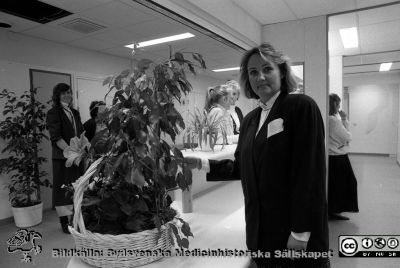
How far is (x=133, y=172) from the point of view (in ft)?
3.21

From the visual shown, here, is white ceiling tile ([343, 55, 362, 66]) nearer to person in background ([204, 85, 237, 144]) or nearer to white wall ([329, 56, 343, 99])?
white wall ([329, 56, 343, 99])

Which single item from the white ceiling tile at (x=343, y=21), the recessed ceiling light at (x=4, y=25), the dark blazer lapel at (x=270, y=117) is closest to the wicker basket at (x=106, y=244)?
the dark blazer lapel at (x=270, y=117)

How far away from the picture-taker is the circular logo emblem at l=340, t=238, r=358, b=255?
8.76 feet

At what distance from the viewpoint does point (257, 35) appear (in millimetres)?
3643

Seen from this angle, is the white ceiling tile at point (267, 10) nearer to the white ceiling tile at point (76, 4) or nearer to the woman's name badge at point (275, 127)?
the white ceiling tile at point (76, 4)

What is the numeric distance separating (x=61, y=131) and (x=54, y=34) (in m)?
1.37

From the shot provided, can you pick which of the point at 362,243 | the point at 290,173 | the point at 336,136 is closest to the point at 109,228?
the point at 290,173

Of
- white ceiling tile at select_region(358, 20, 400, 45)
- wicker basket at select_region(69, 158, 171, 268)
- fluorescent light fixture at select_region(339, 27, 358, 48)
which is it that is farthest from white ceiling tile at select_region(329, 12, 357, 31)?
wicker basket at select_region(69, 158, 171, 268)

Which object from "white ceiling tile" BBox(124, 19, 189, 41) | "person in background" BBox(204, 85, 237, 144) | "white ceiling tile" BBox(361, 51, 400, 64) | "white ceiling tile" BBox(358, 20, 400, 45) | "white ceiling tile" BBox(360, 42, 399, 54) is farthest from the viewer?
"white ceiling tile" BBox(361, 51, 400, 64)

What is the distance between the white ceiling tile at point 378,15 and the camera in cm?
359

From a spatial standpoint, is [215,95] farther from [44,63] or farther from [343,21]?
[343,21]

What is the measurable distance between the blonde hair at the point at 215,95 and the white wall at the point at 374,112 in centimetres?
966

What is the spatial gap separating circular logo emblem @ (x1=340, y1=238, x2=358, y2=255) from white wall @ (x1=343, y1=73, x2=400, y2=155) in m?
8.68

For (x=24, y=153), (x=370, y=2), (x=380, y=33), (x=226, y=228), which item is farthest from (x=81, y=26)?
(x=380, y=33)
